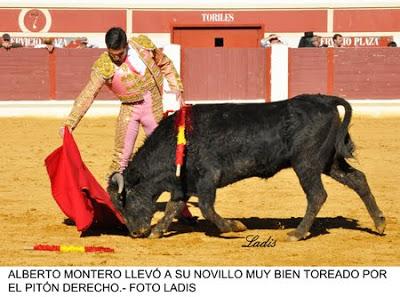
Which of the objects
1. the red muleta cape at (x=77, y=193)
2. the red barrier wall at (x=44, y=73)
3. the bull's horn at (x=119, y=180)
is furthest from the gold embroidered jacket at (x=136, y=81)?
the red barrier wall at (x=44, y=73)

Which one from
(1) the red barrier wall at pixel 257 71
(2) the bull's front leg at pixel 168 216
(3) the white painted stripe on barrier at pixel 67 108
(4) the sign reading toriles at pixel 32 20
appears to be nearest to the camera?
(2) the bull's front leg at pixel 168 216

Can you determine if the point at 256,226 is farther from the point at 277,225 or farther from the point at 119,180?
the point at 119,180

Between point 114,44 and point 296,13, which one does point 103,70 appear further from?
point 296,13

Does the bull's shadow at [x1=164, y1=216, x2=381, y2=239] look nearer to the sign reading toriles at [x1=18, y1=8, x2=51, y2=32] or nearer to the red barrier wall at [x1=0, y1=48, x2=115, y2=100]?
the red barrier wall at [x1=0, y1=48, x2=115, y2=100]

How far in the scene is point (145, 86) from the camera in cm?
650

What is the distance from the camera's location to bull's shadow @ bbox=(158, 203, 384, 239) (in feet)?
21.5

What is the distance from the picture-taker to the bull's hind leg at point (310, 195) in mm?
6145

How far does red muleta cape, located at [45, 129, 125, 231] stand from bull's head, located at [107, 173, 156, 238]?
93 mm

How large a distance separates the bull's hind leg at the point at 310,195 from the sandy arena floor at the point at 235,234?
3.3 inches

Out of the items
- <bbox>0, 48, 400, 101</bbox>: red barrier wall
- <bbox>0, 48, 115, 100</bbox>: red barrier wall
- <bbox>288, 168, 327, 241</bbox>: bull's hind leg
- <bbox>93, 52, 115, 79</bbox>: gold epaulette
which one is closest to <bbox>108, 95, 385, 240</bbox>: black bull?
<bbox>288, 168, 327, 241</bbox>: bull's hind leg

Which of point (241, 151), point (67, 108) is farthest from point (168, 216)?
point (67, 108)

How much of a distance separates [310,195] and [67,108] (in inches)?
371

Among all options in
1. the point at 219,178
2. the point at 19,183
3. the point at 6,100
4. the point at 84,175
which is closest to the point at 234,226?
the point at 219,178

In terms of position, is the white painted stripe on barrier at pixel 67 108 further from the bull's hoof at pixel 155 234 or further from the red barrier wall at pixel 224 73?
the bull's hoof at pixel 155 234
